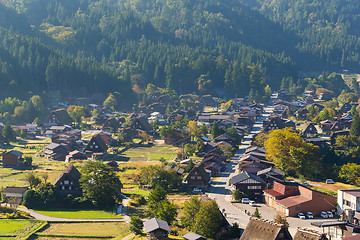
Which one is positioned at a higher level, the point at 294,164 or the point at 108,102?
the point at 294,164

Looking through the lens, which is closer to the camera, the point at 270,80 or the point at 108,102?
the point at 108,102

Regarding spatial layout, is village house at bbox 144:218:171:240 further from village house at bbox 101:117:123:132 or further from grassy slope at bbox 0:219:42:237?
village house at bbox 101:117:123:132

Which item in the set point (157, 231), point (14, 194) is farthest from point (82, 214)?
point (157, 231)

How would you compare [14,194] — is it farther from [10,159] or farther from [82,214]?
[10,159]

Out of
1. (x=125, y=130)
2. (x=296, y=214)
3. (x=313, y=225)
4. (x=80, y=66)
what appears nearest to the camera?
(x=313, y=225)

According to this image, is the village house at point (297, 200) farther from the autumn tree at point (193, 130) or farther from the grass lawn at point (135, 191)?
the autumn tree at point (193, 130)

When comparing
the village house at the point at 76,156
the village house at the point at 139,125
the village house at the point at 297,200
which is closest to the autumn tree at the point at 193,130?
the village house at the point at 139,125

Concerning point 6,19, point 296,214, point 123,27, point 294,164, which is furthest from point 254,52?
point 296,214

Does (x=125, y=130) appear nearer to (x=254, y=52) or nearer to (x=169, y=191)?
(x=169, y=191)
